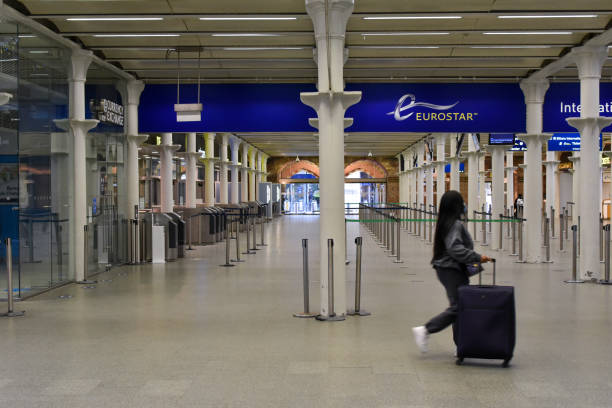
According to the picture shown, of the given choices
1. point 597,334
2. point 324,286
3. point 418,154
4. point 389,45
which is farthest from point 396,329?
point 418,154

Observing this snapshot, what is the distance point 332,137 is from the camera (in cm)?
806

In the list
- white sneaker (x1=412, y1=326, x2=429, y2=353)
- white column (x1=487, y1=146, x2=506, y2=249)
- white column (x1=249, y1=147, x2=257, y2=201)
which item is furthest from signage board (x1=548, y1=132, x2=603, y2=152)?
white sneaker (x1=412, y1=326, x2=429, y2=353)

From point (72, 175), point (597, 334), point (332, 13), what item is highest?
point (332, 13)

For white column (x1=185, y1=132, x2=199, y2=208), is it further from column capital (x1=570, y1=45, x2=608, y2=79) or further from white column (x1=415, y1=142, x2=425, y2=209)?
white column (x1=415, y1=142, x2=425, y2=209)

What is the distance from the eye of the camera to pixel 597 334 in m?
7.01

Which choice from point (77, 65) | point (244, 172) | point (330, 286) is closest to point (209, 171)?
point (244, 172)

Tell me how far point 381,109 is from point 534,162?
3.49 metres

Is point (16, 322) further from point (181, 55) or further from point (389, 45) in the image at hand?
point (389, 45)

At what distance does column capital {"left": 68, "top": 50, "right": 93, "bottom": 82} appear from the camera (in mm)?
11648

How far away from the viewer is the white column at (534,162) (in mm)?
14320

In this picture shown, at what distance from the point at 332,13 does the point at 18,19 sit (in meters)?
4.57

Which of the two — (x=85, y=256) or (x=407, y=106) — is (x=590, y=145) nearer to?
(x=407, y=106)

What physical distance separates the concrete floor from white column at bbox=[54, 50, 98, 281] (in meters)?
1.06

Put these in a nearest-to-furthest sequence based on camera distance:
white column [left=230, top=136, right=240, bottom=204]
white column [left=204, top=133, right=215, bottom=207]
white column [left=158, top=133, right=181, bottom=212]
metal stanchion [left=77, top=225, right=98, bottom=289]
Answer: metal stanchion [left=77, top=225, right=98, bottom=289] < white column [left=158, top=133, right=181, bottom=212] < white column [left=204, top=133, right=215, bottom=207] < white column [left=230, top=136, right=240, bottom=204]
